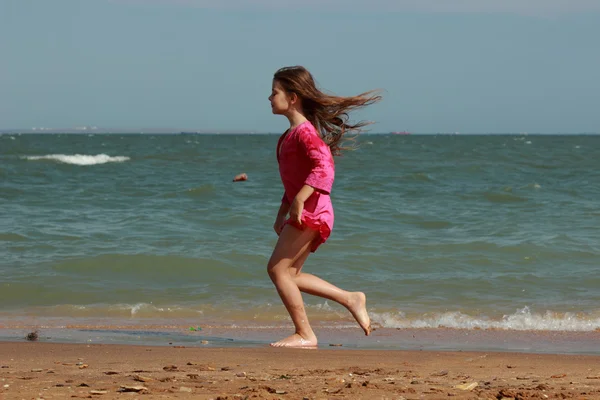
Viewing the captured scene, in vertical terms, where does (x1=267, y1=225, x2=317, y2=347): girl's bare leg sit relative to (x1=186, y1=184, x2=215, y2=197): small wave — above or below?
below

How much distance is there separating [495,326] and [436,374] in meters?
2.39

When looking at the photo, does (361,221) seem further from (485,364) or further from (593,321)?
(485,364)

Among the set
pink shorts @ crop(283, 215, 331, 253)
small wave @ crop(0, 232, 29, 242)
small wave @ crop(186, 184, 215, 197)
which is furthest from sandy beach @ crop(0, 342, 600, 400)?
small wave @ crop(186, 184, 215, 197)

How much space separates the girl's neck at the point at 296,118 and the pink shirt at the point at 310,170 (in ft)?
0.14

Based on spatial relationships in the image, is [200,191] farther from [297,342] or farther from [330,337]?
[297,342]

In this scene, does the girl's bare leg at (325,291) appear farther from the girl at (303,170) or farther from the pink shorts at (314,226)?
the pink shorts at (314,226)

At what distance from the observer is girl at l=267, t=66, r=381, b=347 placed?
4809 mm

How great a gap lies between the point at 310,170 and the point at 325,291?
0.79m

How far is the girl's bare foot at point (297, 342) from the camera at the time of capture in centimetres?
503

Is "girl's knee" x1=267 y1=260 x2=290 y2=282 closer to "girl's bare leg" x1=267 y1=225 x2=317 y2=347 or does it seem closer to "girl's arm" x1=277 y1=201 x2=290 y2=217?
"girl's bare leg" x1=267 y1=225 x2=317 y2=347

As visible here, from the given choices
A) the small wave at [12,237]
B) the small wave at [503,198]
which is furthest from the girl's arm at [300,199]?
the small wave at [503,198]

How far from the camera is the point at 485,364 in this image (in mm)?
4453

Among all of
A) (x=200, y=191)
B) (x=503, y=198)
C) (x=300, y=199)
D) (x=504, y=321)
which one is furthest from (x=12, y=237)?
(x=503, y=198)

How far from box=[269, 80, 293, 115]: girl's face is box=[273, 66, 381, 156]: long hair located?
0.03 m
